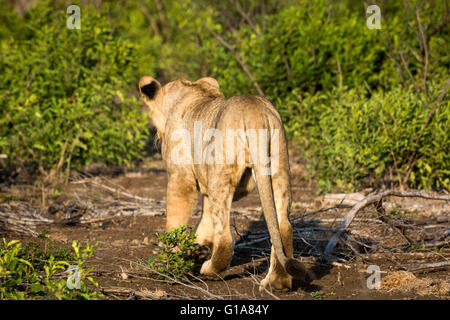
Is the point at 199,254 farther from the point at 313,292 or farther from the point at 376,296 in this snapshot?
the point at 376,296

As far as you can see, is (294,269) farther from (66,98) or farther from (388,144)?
(66,98)

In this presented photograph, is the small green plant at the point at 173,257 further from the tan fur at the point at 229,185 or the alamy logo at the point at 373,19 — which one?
the alamy logo at the point at 373,19

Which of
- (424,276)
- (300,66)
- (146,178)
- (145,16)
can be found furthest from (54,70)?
(145,16)

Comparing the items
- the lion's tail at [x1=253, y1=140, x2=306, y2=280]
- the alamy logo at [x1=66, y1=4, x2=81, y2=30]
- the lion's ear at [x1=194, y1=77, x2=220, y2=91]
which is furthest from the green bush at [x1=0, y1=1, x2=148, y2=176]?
the lion's tail at [x1=253, y1=140, x2=306, y2=280]

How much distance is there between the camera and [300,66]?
1104 cm

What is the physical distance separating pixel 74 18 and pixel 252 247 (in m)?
6.34

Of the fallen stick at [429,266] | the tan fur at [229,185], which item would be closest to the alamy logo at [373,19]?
the tan fur at [229,185]

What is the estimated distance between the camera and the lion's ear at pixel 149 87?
6320 millimetres

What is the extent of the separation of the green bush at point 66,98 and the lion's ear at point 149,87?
365 centimetres

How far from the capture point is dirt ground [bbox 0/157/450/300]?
192 inches

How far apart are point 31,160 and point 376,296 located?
705 cm

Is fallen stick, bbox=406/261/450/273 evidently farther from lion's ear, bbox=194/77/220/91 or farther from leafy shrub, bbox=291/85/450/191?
leafy shrub, bbox=291/85/450/191

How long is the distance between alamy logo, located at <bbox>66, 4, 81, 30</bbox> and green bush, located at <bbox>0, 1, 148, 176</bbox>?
11 cm

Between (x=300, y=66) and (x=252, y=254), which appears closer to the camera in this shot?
(x=252, y=254)
